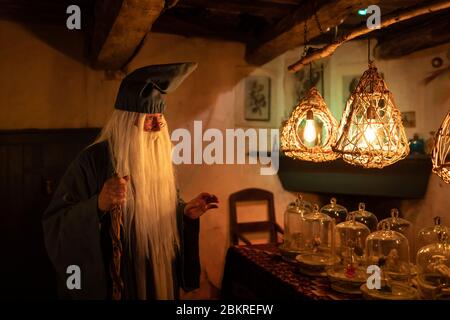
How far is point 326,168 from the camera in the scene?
12.7ft

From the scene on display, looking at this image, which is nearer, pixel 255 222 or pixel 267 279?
pixel 267 279

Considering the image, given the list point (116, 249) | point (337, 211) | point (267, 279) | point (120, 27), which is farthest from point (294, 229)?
point (120, 27)

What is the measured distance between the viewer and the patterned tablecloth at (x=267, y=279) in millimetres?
2050

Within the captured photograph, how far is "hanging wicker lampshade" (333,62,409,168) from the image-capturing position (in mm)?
1873

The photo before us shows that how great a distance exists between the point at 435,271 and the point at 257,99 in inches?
102

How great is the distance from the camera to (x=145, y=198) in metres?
2.07

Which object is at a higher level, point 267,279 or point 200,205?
point 200,205

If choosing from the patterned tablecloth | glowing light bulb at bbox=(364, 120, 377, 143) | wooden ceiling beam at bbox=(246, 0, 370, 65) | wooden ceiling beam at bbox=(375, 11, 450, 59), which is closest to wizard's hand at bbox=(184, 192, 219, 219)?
the patterned tablecloth

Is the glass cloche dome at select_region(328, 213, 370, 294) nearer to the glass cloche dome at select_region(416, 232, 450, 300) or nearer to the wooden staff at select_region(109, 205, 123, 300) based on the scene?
the glass cloche dome at select_region(416, 232, 450, 300)

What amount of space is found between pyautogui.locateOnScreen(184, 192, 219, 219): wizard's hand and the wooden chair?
1747 millimetres

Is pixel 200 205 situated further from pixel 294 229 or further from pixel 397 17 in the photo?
pixel 397 17

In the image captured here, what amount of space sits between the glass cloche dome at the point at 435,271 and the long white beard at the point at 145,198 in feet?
4.08
